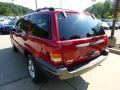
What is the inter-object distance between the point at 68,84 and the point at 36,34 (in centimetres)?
158

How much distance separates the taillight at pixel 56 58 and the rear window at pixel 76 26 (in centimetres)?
38

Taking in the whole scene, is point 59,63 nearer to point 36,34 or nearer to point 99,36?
point 36,34

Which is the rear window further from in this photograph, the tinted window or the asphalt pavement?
the tinted window

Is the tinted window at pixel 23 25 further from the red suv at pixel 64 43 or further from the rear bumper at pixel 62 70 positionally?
the rear bumper at pixel 62 70

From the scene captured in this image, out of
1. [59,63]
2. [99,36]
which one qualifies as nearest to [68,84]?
[59,63]

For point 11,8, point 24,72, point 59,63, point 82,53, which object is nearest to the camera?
point 59,63

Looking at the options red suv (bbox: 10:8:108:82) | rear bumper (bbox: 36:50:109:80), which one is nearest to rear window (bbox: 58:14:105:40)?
red suv (bbox: 10:8:108:82)

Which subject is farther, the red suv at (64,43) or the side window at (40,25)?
the side window at (40,25)

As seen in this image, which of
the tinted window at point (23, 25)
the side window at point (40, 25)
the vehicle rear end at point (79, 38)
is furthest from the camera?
the tinted window at point (23, 25)

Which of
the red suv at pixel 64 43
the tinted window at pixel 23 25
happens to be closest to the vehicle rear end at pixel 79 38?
the red suv at pixel 64 43

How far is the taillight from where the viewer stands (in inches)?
129

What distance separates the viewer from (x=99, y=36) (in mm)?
4137

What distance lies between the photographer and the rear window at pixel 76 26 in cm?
346

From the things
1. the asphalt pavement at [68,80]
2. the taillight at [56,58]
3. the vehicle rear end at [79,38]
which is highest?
the vehicle rear end at [79,38]
